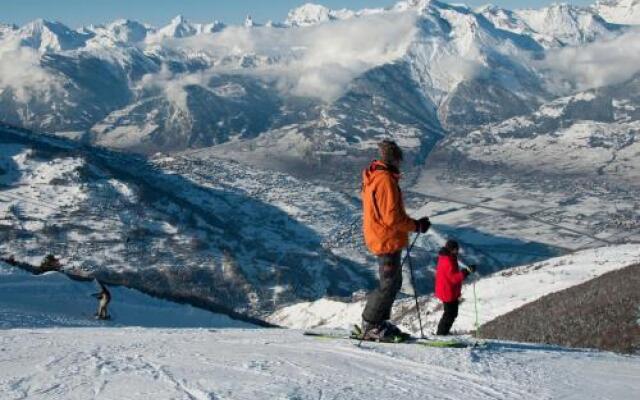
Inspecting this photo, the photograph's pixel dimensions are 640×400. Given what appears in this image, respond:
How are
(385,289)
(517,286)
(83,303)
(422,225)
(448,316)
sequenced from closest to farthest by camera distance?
(422,225) → (385,289) → (448,316) → (83,303) → (517,286)

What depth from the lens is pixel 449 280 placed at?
1808 cm

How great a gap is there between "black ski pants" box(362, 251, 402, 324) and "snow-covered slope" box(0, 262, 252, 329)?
47.8 ft

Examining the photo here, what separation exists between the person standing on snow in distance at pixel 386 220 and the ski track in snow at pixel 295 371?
1.18 meters

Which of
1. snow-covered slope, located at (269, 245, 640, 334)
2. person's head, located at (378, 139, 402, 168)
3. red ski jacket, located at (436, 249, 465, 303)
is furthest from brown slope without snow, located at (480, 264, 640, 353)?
person's head, located at (378, 139, 402, 168)

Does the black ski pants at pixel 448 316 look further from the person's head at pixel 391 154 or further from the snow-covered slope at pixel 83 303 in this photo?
the snow-covered slope at pixel 83 303

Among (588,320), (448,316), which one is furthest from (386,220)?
(588,320)

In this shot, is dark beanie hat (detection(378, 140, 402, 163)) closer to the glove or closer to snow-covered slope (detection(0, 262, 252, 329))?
the glove

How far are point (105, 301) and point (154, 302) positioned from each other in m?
12.2

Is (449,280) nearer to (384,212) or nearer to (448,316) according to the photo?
(448,316)

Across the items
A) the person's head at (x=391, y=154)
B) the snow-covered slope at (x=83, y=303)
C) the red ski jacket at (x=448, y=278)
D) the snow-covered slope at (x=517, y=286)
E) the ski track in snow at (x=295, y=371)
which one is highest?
the snow-covered slope at (x=517, y=286)

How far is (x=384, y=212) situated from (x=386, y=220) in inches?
5.5

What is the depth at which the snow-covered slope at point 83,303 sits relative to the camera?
3193cm

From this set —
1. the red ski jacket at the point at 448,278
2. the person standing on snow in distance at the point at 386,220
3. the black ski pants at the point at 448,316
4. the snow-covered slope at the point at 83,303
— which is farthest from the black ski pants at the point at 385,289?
the snow-covered slope at the point at 83,303

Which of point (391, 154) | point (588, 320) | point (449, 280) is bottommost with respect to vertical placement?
point (449, 280)
